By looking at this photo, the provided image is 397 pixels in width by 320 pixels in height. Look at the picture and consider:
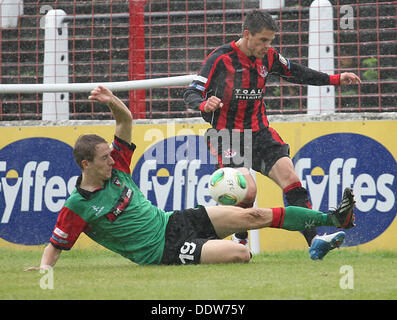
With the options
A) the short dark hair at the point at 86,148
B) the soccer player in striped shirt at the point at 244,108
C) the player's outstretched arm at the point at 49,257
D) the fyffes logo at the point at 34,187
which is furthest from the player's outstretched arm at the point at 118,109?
the fyffes logo at the point at 34,187

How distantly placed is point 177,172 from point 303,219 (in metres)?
2.08

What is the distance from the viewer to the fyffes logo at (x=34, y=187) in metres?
6.92

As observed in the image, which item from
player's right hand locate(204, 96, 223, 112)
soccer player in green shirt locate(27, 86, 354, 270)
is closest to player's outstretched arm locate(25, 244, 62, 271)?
soccer player in green shirt locate(27, 86, 354, 270)

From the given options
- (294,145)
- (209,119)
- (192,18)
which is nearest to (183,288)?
(209,119)

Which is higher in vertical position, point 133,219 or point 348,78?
point 348,78

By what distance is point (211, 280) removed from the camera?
4125 millimetres

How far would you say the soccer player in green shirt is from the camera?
15.9ft

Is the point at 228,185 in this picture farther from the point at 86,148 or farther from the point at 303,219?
the point at 86,148

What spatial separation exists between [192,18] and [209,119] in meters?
3.37

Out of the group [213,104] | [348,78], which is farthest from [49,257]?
[348,78]

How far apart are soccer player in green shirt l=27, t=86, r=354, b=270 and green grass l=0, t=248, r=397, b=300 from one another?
6.0 inches

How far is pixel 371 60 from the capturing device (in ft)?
28.0

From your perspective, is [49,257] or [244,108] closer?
[49,257]

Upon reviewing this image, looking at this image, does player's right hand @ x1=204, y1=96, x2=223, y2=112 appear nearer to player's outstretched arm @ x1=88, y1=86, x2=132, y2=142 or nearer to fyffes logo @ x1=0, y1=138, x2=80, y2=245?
player's outstretched arm @ x1=88, y1=86, x2=132, y2=142
